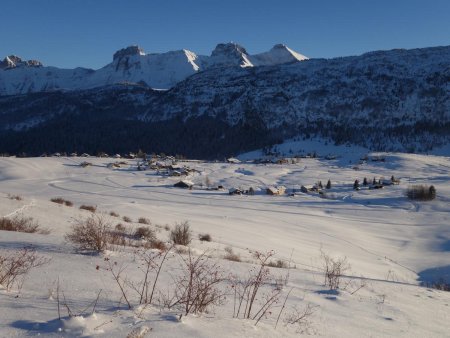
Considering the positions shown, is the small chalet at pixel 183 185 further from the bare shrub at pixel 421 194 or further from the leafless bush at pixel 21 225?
the leafless bush at pixel 21 225

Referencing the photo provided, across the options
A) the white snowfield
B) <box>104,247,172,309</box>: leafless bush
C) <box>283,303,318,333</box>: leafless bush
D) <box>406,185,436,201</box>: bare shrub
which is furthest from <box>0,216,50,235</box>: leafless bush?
<box>406,185,436,201</box>: bare shrub

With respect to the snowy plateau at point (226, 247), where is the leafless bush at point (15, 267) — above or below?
above

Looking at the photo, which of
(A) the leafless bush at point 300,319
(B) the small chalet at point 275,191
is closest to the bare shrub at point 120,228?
(A) the leafless bush at point 300,319

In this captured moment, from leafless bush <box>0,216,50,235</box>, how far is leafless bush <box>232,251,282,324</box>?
429 cm

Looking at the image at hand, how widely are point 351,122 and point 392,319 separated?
101675 millimetres

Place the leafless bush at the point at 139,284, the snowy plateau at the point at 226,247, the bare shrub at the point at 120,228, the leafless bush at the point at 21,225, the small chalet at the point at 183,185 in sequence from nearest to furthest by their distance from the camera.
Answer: the snowy plateau at the point at 226,247 < the leafless bush at the point at 139,284 < the leafless bush at the point at 21,225 < the bare shrub at the point at 120,228 < the small chalet at the point at 183,185

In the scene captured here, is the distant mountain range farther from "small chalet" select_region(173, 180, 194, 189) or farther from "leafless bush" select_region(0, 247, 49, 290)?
"leafless bush" select_region(0, 247, 49, 290)

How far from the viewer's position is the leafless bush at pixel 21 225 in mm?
7578

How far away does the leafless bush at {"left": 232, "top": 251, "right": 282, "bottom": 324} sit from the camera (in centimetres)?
364

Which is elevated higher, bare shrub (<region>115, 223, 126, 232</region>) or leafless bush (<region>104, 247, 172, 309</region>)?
leafless bush (<region>104, 247, 172, 309</region>)

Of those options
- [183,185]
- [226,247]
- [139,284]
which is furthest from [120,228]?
[183,185]

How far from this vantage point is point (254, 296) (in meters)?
3.82

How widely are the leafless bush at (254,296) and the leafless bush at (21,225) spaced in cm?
429

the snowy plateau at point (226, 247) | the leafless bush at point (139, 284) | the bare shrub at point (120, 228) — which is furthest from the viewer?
the bare shrub at point (120, 228)
